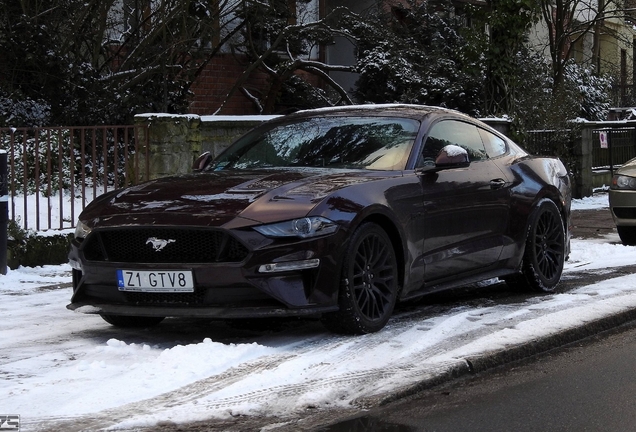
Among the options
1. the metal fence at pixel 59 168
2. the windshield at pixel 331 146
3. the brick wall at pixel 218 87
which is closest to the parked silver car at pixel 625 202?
the metal fence at pixel 59 168

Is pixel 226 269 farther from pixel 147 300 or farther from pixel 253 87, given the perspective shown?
pixel 253 87

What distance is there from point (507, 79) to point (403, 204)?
13378 mm

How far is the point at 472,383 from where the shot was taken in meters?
5.98

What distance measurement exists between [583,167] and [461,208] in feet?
46.2

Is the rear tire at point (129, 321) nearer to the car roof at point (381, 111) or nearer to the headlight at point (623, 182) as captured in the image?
the car roof at point (381, 111)

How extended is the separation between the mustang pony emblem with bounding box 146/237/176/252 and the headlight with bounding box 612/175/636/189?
820 centimetres

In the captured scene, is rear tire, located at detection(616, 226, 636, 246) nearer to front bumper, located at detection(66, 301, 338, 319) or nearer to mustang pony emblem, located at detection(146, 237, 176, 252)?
front bumper, located at detection(66, 301, 338, 319)

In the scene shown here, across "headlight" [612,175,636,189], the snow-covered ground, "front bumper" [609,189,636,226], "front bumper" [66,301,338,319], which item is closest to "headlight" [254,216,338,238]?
"front bumper" [66,301,338,319]

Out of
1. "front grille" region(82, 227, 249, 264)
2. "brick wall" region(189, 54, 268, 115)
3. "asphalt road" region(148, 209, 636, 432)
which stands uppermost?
"brick wall" region(189, 54, 268, 115)

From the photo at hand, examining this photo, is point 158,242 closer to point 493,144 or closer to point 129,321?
point 129,321

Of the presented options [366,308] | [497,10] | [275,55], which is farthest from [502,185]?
[275,55]

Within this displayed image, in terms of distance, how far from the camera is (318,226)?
6484 mm

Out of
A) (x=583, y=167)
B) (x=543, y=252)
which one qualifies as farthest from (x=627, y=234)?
(x=583, y=167)

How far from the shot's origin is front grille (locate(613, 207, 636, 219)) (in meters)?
13.1
